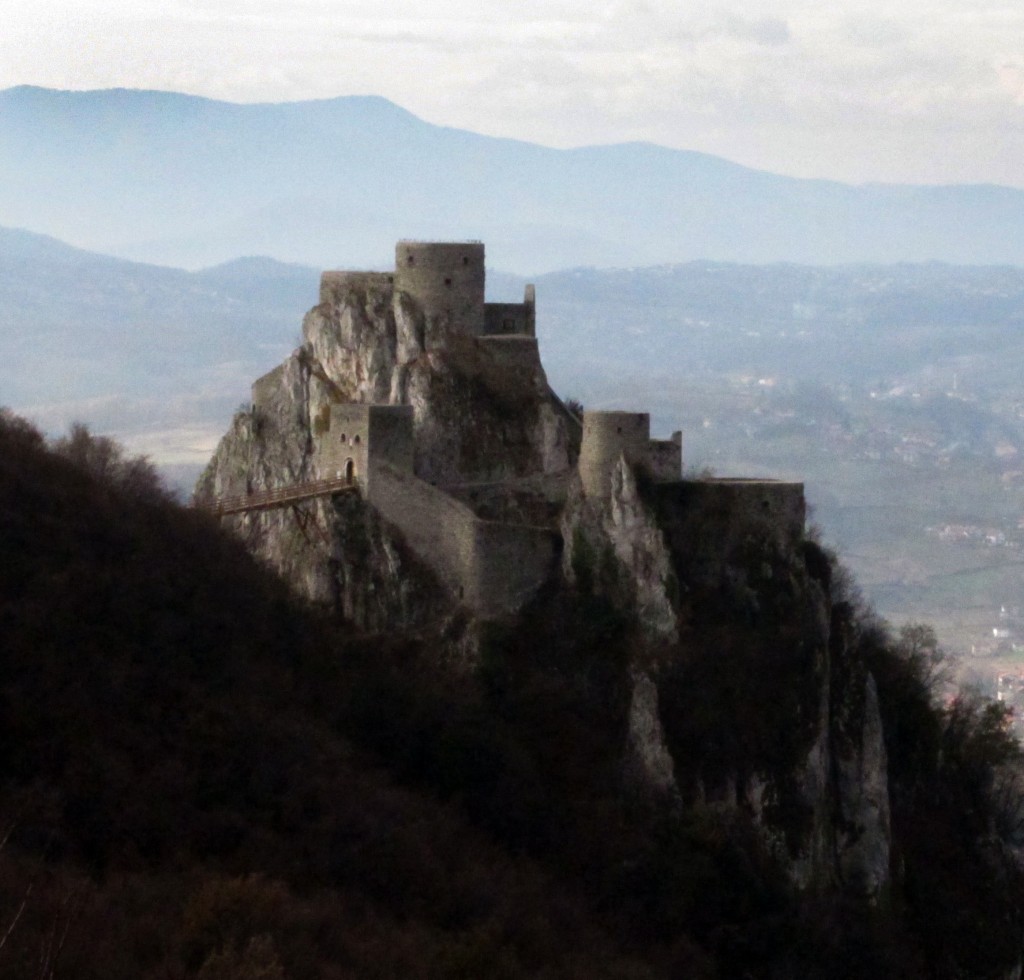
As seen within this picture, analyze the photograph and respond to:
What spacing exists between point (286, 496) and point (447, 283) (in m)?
8.26

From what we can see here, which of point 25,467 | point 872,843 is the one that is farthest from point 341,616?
point 872,843

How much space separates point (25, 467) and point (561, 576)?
12.7 metres

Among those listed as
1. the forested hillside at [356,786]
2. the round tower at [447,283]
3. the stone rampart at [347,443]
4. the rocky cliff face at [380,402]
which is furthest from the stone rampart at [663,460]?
the round tower at [447,283]

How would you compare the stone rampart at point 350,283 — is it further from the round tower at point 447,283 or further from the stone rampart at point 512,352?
the stone rampart at point 512,352

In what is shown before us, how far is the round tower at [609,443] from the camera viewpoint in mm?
54719

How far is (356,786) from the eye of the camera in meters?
48.5

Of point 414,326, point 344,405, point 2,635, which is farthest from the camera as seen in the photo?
point 414,326

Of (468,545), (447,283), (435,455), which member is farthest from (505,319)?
(468,545)

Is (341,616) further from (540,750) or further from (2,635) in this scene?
(2,635)

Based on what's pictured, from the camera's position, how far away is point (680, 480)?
5547 centimetres

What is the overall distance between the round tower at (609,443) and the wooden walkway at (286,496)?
579 cm

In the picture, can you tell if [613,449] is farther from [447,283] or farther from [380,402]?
[447,283]

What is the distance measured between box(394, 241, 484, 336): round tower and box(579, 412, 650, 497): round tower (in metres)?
6.84

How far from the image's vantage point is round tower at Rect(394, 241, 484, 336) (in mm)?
60344
